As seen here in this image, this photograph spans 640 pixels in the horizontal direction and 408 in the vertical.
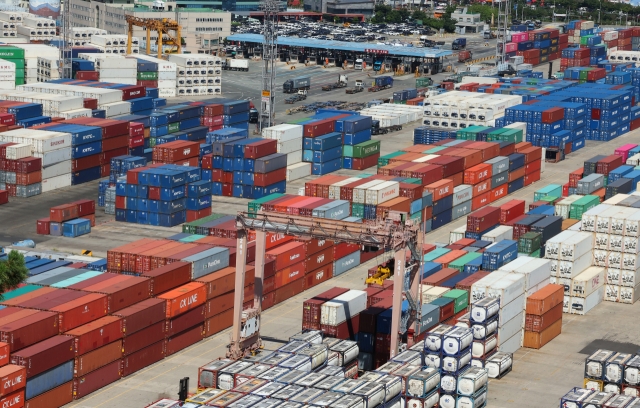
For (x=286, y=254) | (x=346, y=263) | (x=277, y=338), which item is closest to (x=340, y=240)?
(x=277, y=338)

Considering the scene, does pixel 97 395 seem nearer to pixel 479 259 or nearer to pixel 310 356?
pixel 310 356

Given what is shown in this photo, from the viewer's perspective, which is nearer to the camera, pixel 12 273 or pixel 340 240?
pixel 340 240

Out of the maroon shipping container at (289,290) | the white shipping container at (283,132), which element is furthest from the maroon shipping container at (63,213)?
the maroon shipping container at (289,290)

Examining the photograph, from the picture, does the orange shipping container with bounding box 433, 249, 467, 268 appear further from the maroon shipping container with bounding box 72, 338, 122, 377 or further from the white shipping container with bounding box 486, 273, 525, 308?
the maroon shipping container with bounding box 72, 338, 122, 377

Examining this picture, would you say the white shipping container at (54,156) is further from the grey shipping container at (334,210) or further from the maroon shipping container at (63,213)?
the grey shipping container at (334,210)

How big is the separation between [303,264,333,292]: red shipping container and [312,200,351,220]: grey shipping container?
4.39 m

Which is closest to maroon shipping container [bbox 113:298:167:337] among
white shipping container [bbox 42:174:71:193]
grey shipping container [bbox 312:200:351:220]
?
grey shipping container [bbox 312:200:351:220]

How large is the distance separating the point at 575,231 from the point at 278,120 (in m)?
83.6

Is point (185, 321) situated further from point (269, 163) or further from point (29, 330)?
point (269, 163)

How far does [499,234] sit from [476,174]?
73.1 ft

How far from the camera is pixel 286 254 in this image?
10125 cm

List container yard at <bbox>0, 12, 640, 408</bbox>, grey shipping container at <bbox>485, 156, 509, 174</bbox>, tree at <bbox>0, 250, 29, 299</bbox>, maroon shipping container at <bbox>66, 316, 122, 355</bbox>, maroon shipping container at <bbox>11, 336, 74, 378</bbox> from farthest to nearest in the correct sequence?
grey shipping container at <bbox>485, 156, 509, 174</bbox> < tree at <bbox>0, 250, 29, 299</bbox> < maroon shipping container at <bbox>66, 316, 122, 355</bbox> < container yard at <bbox>0, 12, 640, 408</bbox> < maroon shipping container at <bbox>11, 336, 74, 378</bbox>

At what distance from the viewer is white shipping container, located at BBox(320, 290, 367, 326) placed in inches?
3312

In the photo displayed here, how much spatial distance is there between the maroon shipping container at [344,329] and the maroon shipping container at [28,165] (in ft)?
189
